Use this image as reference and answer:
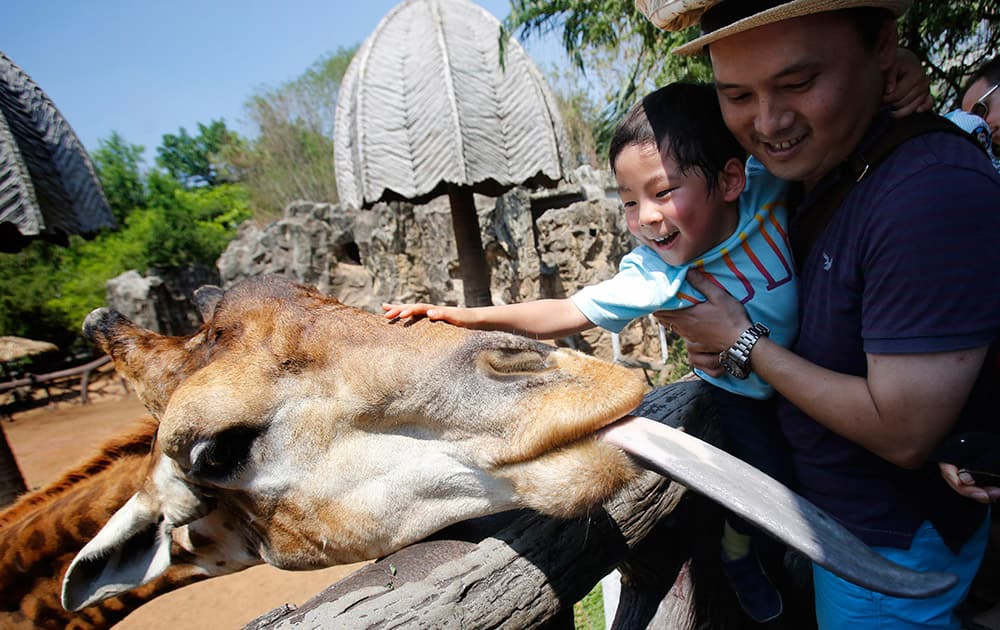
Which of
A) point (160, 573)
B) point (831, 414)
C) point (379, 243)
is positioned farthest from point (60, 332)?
point (831, 414)

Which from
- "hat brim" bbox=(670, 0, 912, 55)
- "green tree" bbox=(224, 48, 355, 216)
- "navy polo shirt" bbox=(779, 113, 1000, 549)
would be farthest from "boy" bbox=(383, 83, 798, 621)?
"green tree" bbox=(224, 48, 355, 216)

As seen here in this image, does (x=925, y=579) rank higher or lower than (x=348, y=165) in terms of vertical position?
lower

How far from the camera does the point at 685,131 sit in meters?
1.73

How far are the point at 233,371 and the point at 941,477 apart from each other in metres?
1.92

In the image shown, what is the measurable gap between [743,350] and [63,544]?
8.08ft

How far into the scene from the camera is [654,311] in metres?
1.88

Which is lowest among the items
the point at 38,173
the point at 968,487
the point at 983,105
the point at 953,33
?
the point at 968,487

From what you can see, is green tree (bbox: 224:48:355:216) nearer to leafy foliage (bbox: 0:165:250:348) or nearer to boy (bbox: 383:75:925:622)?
leafy foliage (bbox: 0:165:250:348)

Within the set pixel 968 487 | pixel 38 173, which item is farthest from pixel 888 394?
pixel 38 173

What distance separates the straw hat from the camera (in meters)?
1.29

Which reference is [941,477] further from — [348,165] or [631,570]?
[348,165]

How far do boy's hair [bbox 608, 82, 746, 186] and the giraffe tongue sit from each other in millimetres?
895

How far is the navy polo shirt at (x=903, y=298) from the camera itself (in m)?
1.17

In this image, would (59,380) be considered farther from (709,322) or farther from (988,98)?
(988,98)
